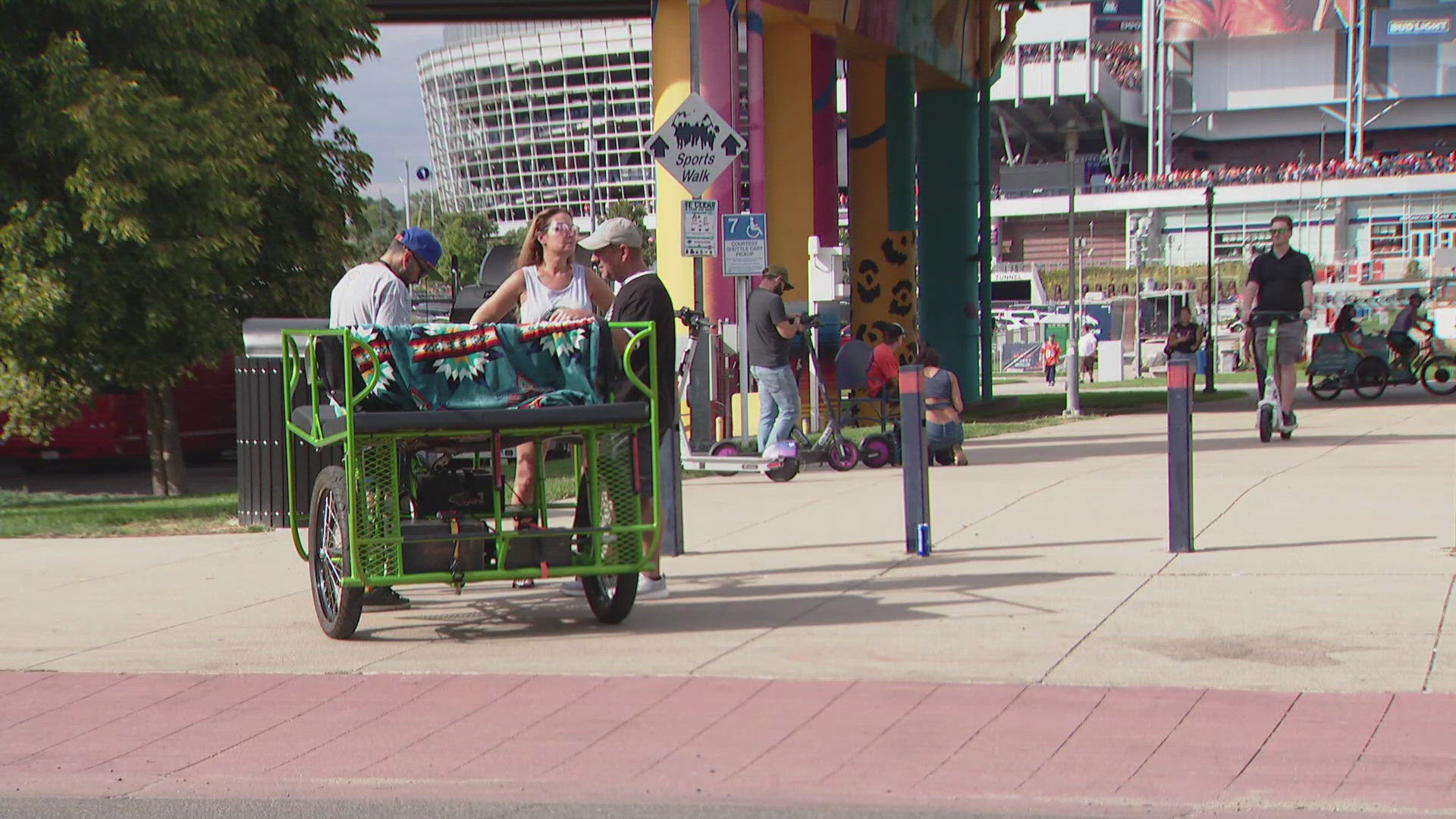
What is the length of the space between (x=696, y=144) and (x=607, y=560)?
23.3ft

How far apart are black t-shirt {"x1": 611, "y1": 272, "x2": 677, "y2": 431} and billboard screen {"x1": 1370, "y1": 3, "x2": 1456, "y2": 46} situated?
407ft

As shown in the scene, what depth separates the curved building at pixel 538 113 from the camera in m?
150

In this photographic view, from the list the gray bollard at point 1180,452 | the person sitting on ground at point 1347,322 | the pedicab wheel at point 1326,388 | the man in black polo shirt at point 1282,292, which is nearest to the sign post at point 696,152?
the man in black polo shirt at point 1282,292

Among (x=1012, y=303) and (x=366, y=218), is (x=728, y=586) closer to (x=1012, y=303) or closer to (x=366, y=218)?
(x=366, y=218)

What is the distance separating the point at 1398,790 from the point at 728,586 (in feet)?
14.3

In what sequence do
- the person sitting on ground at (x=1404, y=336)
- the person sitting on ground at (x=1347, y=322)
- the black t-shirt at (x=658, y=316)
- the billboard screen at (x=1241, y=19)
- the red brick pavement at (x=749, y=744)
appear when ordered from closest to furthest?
the red brick pavement at (x=749, y=744), the black t-shirt at (x=658, y=316), the person sitting on ground at (x=1404, y=336), the person sitting on ground at (x=1347, y=322), the billboard screen at (x=1241, y=19)

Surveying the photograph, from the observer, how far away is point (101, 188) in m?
15.1

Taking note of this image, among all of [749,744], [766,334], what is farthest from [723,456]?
[749,744]

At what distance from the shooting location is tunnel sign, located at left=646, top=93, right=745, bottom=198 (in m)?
13.7

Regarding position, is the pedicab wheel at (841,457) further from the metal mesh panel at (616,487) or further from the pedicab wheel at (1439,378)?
the pedicab wheel at (1439,378)

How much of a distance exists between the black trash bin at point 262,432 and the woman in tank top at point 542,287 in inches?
151

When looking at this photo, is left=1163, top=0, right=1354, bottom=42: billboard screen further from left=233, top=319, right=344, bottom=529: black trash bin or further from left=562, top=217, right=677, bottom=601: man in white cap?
left=562, top=217, right=677, bottom=601: man in white cap

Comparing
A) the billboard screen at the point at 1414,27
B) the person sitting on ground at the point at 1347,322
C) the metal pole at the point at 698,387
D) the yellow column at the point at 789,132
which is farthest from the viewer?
the billboard screen at the point at 1414,27

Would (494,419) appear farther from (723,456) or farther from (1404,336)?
(1404,336)
